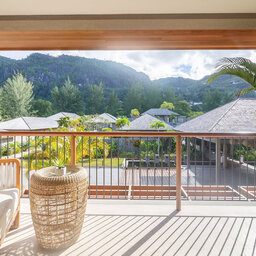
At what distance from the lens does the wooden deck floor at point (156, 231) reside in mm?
1795

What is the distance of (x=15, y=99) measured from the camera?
21.6 metres

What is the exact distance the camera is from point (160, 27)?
2459 mm

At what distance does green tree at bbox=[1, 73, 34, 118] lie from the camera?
2136cm

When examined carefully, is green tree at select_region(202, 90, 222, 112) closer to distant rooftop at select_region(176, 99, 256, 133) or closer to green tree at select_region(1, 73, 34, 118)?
distant rooftop at select_region(176, 99, 256, 133)

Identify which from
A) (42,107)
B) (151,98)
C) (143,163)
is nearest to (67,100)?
(42,107)

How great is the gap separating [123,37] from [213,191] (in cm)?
629

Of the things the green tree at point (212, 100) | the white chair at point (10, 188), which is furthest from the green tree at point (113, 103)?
the white chair at point (10, 188)

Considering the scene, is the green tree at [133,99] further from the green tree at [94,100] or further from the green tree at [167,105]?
the green tree at [94,100]

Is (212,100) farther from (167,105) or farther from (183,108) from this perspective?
(167,105)

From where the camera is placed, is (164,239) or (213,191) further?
(213,191)

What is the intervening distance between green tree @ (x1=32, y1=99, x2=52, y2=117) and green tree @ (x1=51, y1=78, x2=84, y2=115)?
0.69m

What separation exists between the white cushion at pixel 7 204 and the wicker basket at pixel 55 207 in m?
0.18

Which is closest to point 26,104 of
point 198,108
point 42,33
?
point 198,108

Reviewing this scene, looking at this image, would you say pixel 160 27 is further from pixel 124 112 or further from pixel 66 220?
pixel 124 112
